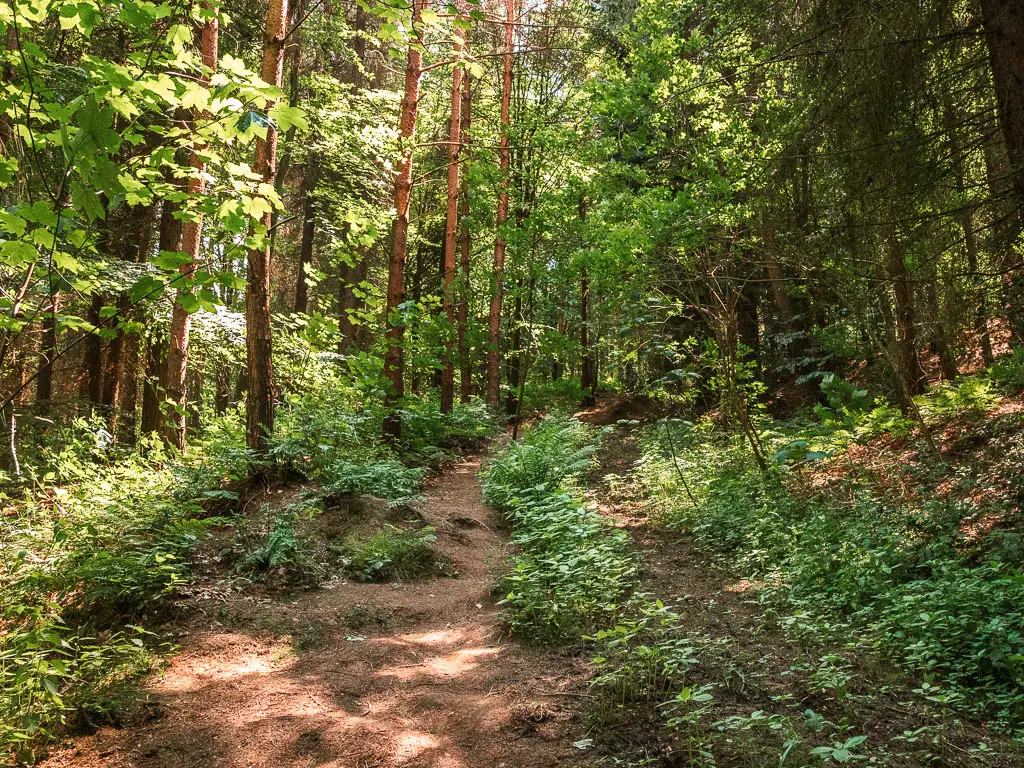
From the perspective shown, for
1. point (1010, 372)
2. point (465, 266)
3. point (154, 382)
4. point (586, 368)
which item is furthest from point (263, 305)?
point (586, 368)

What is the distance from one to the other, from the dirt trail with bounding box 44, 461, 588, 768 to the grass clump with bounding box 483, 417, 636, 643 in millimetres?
288

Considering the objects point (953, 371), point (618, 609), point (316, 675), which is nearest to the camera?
point (316, 675)

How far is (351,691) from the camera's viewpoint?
14.0 feet

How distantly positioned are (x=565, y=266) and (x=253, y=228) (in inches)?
414

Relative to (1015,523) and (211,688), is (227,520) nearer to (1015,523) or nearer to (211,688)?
(211,688)

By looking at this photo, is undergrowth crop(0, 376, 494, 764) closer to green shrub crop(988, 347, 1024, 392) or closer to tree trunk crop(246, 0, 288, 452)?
tree trunk crop(246, 0, 288, 452)

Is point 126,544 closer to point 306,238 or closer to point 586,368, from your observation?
point 306,238

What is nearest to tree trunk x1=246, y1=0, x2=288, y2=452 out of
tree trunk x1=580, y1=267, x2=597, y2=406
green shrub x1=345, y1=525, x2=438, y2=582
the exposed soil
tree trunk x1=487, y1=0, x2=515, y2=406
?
green shrub x1=345, y1=525, x2=438, y2=582

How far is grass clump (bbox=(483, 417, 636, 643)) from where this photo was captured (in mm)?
4895

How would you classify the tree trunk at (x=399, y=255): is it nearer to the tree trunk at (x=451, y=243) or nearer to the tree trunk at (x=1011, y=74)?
the tree trunk at (x=451, y=243)

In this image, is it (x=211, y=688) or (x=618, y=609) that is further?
(x=618, y=609)

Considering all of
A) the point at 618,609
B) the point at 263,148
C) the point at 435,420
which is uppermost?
the point at 263,148

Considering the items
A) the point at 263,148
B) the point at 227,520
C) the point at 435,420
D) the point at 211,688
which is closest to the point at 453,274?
the point at 435,420

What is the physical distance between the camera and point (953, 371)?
1145cm
